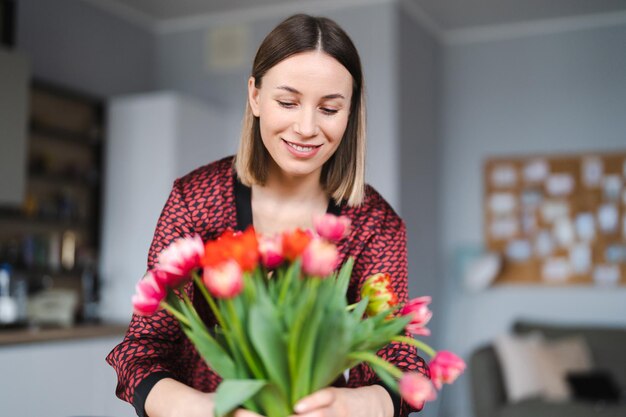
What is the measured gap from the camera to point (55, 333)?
364 centimetres

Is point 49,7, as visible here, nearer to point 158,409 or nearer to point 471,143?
point 471,143

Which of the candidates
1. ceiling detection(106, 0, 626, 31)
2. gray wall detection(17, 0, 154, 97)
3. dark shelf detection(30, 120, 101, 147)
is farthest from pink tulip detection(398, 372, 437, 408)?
ceiling detection(106, 0, 626, 31)

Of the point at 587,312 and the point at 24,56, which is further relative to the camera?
the point at 587,312

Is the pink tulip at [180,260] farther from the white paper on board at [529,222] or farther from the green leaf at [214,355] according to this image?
the white paper on board at [529,222]

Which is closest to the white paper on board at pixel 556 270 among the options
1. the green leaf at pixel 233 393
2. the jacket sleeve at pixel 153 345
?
the jacket sleeve at pixel 153 345

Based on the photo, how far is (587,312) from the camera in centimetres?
520

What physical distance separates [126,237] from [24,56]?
1.34m

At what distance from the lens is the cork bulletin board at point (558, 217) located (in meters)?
5.20

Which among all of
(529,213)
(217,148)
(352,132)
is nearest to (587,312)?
(529,213)

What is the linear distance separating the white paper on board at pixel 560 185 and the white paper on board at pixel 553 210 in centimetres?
6

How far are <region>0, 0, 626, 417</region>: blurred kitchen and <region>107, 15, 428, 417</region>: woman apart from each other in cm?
277

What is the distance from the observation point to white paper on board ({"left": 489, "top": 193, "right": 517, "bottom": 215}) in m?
5.48

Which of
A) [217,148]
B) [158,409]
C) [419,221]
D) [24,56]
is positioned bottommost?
[158,409]

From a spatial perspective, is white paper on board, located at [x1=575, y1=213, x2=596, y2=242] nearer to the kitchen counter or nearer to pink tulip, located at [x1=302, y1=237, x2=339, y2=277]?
the kitchen counter
